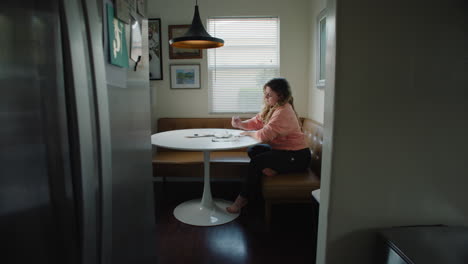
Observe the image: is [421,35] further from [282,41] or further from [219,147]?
[282,41]

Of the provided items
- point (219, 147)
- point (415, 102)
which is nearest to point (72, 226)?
point (415, 102)

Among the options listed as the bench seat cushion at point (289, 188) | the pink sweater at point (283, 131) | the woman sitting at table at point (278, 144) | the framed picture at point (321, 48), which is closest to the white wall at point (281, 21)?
the framed picture at point (321, 48)

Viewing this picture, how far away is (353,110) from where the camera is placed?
1.12m

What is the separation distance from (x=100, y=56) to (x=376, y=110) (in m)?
0.90

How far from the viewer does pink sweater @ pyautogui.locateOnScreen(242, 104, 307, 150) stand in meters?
2.79

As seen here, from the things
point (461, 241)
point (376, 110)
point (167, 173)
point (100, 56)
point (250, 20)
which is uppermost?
point (250, 20)

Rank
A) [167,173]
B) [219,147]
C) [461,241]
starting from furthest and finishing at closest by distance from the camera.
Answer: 1. [167,173]
2. [219,147]
3. [461,241]

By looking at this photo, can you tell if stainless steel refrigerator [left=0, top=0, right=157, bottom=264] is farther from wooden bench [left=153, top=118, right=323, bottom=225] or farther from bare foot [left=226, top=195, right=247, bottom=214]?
bare foot [left=226, top=195, right=247, bottom=214]

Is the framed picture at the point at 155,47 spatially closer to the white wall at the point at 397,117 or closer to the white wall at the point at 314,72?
the white wall at the point at 314,72

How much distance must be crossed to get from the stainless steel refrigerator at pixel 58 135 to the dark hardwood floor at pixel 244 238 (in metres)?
1.37

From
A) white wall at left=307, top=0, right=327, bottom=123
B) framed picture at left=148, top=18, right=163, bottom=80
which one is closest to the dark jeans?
white wall at left=307, top=0, right=327, bottom=123

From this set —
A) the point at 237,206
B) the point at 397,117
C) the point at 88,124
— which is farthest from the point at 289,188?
the point at 88,124

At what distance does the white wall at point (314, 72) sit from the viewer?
350cm

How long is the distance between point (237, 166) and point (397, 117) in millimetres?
2418
